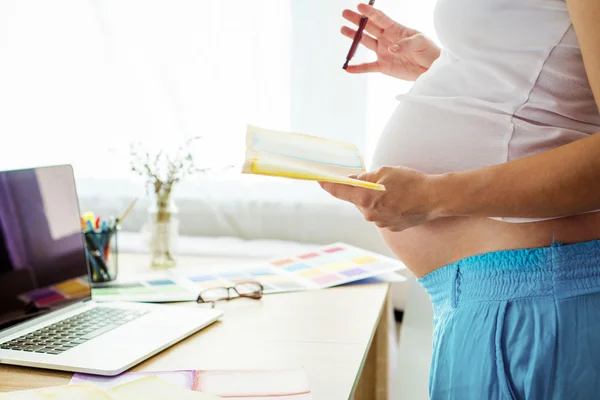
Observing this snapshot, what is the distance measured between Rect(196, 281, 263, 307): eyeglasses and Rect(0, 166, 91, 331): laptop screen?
0.69ft

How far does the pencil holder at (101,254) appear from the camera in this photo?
4.36ft

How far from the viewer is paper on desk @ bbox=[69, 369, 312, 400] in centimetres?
72

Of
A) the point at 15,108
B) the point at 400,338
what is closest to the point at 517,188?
the point at 400,338

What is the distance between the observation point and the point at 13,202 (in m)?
0.93

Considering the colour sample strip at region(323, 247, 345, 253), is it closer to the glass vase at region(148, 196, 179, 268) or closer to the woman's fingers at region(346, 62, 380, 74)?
the glass vase at region(148, 196, 179, 268)

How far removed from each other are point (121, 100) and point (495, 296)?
53.8 inches

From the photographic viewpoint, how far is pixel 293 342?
93 cm

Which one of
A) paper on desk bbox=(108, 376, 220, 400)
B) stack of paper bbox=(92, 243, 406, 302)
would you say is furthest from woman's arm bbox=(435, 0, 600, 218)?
stack of paper bbox=(92, 243, 406, 302)

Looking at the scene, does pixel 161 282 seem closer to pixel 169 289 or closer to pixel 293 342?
pixel 169 289

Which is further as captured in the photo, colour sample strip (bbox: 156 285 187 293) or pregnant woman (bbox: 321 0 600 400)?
colour sample strip (bbox: 156 285 187 293)

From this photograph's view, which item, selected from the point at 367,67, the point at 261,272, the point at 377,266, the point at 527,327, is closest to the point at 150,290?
the point at 261,272

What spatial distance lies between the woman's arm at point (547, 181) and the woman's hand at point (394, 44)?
392 millimetres

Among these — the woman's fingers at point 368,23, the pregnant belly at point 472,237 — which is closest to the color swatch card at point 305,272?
the pregnant belly at point 472,237

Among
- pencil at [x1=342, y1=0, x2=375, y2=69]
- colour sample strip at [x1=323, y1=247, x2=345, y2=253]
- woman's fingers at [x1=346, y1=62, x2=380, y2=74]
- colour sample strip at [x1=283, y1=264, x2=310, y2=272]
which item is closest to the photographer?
pencil at [x1=342, y1=0, x2=375, y2=69]
